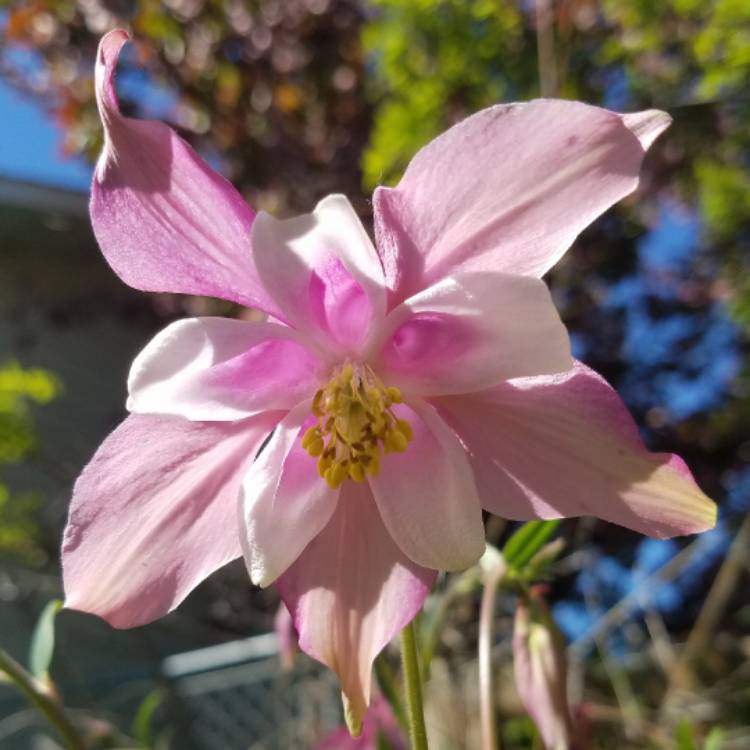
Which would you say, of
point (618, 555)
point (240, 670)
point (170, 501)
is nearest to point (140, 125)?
point (170, 501)

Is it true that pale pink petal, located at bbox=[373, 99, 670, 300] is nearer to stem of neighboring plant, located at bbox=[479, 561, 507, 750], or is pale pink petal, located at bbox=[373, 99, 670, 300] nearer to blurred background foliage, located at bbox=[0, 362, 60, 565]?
stem of neighboring plant, located at bbox=[479, 561, 507, 750]

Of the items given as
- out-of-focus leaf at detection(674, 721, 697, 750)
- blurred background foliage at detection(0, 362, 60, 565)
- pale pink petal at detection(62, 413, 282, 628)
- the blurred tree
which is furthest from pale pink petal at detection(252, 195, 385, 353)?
the blurred tree

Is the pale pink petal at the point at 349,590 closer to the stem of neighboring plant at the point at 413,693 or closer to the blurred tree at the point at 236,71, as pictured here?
the stem of neighboring plant at the point at 413,693

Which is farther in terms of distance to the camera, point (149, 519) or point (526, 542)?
point (526, 542)

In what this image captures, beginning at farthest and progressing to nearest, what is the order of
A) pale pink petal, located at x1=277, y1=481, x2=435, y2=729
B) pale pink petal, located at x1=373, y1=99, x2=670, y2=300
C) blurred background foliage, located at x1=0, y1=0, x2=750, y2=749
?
blurred background foliage, located at x1=0, y1=0, x2=750, y2=749 < pale pink petal, located at x1=277, y1=481, x2=435, y2=729 < pale pink petal, located at x1=373, y1=99, x2=670, y2=300

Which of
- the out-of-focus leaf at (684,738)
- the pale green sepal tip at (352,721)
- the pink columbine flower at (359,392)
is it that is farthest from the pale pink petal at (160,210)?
the out-of-focus leaf at (684,738)

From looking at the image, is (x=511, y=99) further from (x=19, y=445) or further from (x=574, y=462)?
(x=574, y=462)

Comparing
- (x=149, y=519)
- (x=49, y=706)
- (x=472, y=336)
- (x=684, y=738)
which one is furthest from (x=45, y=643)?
(x=684, y=738)
